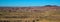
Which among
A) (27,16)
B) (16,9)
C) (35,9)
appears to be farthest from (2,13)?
(35,9)

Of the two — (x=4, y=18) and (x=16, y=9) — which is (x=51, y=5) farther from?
(x=4, y=18)

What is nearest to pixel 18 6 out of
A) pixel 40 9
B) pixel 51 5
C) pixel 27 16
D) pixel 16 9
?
pixel 16 9

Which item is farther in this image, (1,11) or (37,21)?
(1,11)

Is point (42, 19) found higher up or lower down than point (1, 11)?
lower down

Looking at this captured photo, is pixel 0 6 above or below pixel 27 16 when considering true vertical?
above

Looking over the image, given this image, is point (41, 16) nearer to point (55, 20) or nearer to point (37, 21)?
point (37, 21)

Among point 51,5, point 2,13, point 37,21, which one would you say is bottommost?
point 37,21
